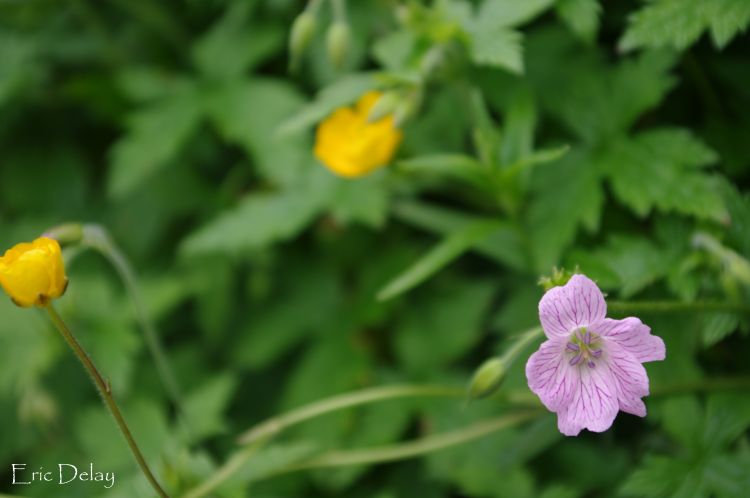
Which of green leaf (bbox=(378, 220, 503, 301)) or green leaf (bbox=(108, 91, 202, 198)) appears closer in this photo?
green leaf (bbox=(378, 220, 503, 301))

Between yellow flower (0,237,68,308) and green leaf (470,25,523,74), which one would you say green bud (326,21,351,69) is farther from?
yellow flower (0,237,68,308)

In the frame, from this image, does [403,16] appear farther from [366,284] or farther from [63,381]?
[63,381]

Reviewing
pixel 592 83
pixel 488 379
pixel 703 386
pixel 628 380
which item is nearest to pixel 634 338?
pixel 628 380

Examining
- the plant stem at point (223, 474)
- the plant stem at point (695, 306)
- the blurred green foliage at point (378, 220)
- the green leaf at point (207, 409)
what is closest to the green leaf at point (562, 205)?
the blurred green foliage at point (378, 220)

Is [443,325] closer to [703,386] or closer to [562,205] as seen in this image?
[562,205]

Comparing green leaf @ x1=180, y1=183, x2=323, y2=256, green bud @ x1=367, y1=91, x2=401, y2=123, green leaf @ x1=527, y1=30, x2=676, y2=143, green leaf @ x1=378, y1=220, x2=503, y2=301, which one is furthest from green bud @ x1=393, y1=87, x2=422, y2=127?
green leaf @ x1=180, y1=183, x2=323, y2=256

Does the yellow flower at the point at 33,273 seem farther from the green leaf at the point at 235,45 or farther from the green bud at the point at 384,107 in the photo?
the green leaf at the point at 235,45

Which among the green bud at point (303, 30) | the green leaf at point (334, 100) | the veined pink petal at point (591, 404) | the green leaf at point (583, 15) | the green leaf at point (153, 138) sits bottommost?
the veined pink petal at point (591, 404)
